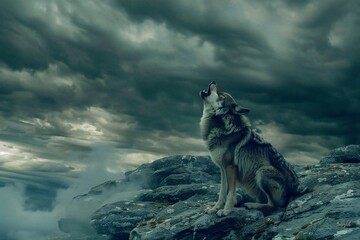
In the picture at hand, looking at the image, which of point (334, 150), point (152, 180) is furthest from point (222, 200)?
point (152, 180)

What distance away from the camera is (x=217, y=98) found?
16.7 meters

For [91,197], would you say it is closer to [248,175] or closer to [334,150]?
[334,150]

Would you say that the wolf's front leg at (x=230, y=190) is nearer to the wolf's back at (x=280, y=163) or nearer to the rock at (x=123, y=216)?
the wolf's back at (x=280, y=163)

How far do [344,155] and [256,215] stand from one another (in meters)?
13.6

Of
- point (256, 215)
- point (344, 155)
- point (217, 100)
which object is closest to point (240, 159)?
point (256, 215)

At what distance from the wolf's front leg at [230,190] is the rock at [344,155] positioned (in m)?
12.8

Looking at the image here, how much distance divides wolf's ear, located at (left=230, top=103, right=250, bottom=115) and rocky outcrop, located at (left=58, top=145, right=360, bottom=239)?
3.96 meters

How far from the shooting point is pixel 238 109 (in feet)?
53.0

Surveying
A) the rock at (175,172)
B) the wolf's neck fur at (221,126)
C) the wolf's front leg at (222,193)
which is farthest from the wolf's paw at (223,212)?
the rock at (175,172)

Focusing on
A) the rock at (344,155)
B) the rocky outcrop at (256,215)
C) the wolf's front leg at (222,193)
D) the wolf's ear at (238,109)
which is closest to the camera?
the rocky outcrop at (256,215)

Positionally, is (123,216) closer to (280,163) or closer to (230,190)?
(230,190)

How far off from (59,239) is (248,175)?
2841cm

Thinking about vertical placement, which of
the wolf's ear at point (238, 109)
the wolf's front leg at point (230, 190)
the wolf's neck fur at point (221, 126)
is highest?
the wolf's ear at point (238, 109)

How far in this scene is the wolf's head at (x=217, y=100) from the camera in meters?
16.5
